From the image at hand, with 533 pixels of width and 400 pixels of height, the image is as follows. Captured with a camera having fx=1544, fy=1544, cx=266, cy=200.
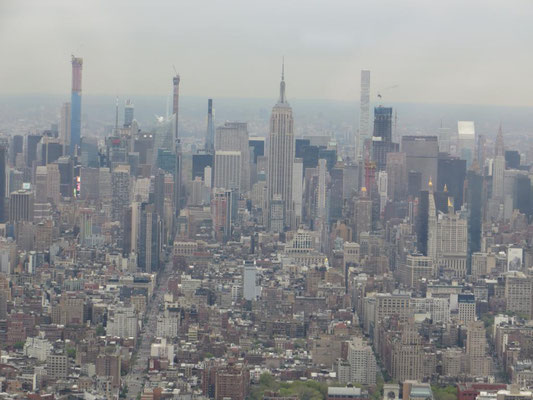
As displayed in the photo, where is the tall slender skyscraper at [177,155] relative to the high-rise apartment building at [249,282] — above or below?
above

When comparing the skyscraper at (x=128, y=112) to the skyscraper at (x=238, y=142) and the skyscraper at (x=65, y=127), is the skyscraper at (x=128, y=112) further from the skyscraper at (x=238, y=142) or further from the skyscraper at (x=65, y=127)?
the skyscraper at (x=238, y=142)

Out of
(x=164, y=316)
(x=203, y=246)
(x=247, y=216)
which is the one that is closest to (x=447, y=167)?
(x=247, y=216)

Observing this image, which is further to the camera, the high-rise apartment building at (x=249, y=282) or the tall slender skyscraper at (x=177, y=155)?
the tall slender skyscraper at (x=177, y=155)

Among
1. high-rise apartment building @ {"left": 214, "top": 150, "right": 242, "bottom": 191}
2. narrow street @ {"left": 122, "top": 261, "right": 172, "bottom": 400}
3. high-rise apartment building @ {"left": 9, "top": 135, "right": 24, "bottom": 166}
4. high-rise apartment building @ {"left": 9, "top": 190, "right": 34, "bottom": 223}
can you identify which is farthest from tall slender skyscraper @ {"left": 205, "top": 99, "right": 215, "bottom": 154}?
narrow street @ {"left": 122, "top": 261, "right": 172, "bottom": 400}

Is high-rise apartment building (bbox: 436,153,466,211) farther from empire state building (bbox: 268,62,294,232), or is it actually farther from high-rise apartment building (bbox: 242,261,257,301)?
high-rise apartment building (bbox: 242,261,257,301)

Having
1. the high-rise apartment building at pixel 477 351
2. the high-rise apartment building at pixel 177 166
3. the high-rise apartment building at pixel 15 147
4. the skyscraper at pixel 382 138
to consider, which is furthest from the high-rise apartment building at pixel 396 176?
the high-rise apartment building at pixel 477 351

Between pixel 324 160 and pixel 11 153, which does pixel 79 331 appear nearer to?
pixel 11 153
